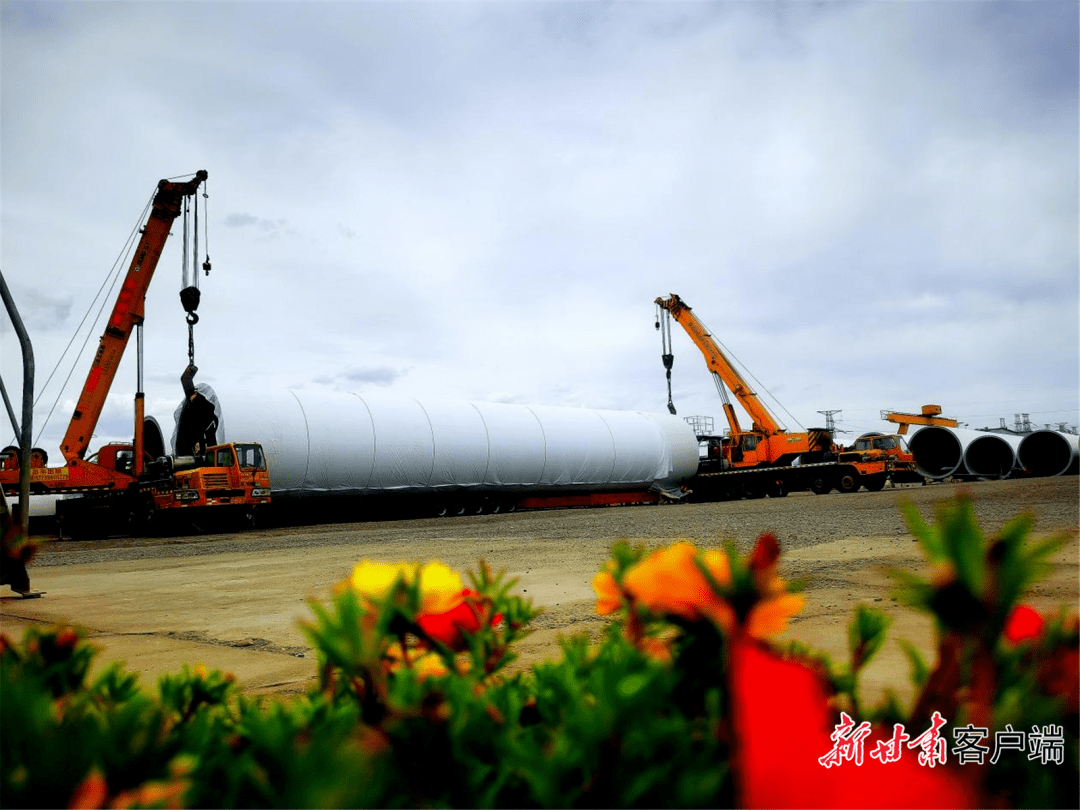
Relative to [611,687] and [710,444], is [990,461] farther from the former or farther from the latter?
[611,687]

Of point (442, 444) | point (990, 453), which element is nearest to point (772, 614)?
point (442, 444)

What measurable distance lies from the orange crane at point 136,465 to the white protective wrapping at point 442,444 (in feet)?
3.94

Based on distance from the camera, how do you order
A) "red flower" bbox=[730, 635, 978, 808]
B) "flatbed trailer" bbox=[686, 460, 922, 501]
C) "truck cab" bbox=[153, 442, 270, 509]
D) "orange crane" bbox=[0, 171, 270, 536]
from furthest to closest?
"flatbed trailer" bbox=[686, 460, 922, 501] < "orange crane" bbox=[0, 171, 270, 536] < "truck cab" bbox=[153, 442, 270, 509] < "red flower" bbox=[730, 635, 978, 808]

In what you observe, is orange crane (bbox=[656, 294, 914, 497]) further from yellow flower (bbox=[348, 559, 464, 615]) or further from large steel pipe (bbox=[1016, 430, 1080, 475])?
yellow flower (bbox=[348, 559, 464, 615])

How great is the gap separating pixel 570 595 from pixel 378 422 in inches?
570

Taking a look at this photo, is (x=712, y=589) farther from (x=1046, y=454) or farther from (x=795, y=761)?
(x=1046, y=454)

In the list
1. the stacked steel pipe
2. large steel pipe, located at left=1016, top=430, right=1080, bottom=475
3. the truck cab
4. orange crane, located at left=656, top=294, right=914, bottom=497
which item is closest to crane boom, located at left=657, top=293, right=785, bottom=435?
orange crane, located at left=656, top=294, right=914, bottom=497

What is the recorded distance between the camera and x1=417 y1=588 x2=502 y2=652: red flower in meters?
0.46

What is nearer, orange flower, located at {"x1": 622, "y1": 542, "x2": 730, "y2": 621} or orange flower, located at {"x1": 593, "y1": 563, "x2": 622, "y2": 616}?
orange flower, located at {"x1": 622, "y1": 542, "x2": 730, "y2": 621}

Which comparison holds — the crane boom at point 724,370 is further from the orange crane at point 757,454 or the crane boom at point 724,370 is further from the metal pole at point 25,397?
the metal pole at point 25,397

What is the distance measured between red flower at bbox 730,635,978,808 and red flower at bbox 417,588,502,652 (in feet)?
0.75

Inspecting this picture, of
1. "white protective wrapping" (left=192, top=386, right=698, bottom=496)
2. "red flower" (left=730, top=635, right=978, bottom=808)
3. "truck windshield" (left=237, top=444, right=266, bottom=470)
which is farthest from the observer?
"white protective wrapping" (left=192, top=386, right=698, bottom=496)

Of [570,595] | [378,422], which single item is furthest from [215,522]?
[570,595]

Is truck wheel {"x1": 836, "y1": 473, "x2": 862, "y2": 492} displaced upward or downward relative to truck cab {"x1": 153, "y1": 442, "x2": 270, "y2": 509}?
downward
